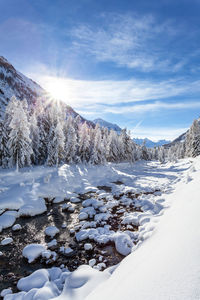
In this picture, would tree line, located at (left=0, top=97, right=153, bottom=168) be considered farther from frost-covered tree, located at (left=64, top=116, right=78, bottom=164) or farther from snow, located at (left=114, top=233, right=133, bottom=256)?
snow, located at (left=114, top=233, right=133, bottom=256)

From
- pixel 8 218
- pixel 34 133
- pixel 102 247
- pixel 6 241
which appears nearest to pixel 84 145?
pixel 34 133

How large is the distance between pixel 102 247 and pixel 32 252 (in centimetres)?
343

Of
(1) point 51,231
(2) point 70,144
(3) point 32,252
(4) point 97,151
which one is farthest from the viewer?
(4) point 97,151

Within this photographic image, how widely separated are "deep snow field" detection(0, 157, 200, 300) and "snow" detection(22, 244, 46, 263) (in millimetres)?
41

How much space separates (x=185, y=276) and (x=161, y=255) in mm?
1490

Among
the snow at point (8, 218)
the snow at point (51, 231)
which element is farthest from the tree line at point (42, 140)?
the snow at point (51, 231)

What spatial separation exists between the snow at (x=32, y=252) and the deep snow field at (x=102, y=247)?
41mm

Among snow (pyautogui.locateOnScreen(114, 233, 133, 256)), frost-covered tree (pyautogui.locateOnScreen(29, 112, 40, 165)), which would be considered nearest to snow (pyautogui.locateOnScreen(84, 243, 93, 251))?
snow (pyautogui.locateOnScreen(114, 233, 133, 256))

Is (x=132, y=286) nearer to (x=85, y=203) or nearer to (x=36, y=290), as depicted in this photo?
(x=36, y=290)

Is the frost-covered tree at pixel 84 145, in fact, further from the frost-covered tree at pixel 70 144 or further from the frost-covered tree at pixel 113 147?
the frost-covered tree at pixel 113 147

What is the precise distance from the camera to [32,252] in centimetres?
738

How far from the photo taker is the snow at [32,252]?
23.6 feet

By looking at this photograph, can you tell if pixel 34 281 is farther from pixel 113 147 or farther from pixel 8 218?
pixel 113 147

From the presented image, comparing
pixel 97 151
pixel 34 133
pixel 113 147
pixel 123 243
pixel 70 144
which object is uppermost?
pixel 34 133
